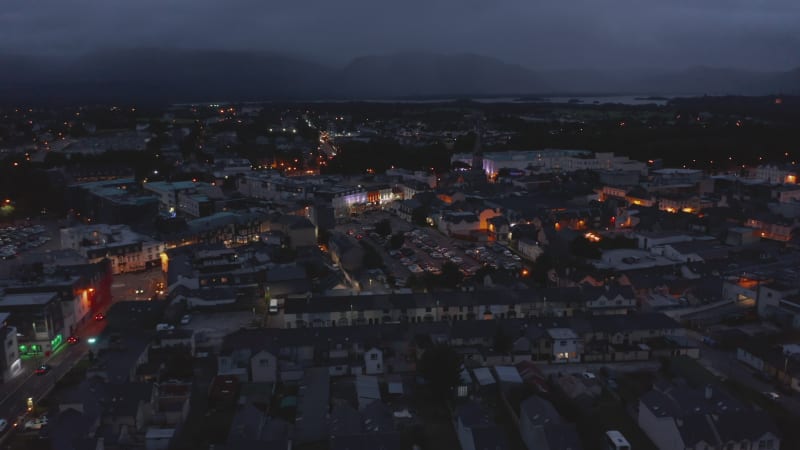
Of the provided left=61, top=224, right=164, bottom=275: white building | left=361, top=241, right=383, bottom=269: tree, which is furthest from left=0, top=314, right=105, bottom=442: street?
left=361, top=241, right=383, bottom=269: tree

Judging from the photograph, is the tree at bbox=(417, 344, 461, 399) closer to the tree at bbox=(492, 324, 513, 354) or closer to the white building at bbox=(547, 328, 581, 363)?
the tree at bbox=(492, 324, 513, 354)

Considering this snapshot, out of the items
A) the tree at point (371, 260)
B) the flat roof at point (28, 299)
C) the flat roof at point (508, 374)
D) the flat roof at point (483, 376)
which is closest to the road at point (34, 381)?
the flat roof at point (28, 299)

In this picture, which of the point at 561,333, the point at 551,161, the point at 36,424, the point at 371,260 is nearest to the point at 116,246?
the point at 371,260

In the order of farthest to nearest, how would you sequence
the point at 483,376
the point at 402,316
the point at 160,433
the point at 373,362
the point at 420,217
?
the point at 420,217
the point at 402,316
the point at 373,362
the point at 483,376
the point at 160,433

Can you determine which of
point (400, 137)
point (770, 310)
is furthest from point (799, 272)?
point (400, 137)

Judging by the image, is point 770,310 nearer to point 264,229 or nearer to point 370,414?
point 370,414

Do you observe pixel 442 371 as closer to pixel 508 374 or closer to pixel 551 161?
pixel 508 374
